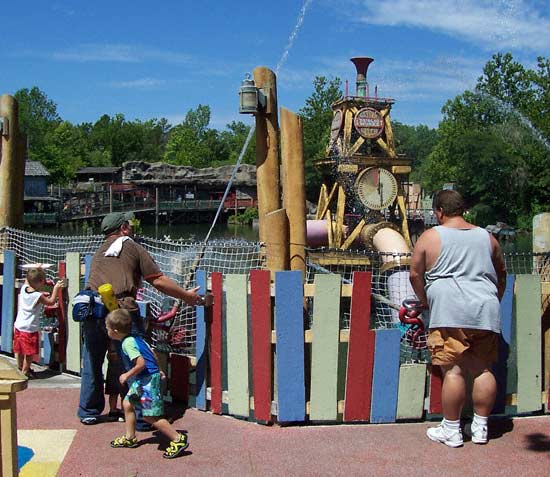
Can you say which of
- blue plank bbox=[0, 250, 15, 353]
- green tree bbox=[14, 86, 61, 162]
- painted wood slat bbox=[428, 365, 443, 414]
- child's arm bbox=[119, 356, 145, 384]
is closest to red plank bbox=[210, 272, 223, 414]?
child's arm bbox=[119, 356, 145, 384]

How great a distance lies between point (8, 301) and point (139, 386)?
3.13m

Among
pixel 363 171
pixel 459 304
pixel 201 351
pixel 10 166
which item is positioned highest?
pixel 363 171

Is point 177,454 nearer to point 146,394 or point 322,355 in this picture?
point 146,394

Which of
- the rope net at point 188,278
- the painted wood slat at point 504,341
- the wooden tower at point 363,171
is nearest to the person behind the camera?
the painted wood slat at point 504,341

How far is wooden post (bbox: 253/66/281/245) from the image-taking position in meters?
5.78

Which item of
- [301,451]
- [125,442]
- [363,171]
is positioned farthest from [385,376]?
[363,171]

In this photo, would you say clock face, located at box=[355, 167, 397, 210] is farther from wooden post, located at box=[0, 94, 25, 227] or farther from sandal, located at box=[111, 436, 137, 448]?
sandal, located at box=[111, 436, 137, 448]

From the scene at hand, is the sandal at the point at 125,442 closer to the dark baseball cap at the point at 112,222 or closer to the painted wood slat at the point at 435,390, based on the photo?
the dark baseball cap at the point at 112,222

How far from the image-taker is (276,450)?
465 cm

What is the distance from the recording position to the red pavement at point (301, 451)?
4.31m

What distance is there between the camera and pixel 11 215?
7.70 m

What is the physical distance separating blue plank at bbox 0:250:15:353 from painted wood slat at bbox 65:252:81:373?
3.17ft

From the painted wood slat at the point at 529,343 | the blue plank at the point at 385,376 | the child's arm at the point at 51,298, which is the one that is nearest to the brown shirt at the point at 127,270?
the child's arm at the point at 51,298

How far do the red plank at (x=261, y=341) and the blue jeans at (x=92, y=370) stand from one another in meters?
1.16
